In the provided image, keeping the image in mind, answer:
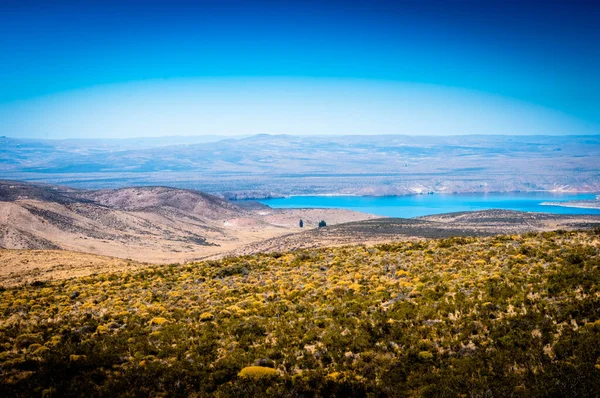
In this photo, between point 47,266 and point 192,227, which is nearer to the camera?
point 47,266

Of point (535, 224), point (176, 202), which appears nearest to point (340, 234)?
point (535, 224)

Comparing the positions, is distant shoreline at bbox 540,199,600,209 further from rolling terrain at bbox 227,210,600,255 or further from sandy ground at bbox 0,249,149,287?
sandy ground at bbox 0,249,149,287

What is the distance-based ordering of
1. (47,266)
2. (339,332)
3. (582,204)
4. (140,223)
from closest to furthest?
(339,332) < (47,266) < (140,223) < (582,204)

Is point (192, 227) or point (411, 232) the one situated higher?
point (411, 232)

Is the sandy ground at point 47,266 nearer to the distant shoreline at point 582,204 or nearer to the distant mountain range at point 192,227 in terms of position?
the distant mountain range at point 192,227

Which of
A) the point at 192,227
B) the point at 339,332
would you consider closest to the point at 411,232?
the point at 339,332

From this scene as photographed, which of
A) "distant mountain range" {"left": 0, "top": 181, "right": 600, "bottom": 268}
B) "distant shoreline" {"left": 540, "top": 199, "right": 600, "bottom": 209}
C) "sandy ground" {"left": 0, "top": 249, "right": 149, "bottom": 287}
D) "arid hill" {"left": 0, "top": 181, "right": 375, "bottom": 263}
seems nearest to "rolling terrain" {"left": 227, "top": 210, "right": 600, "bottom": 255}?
"distant mountain range" {"left": 0, "top": 181, "right": 600, "bottom": 268}

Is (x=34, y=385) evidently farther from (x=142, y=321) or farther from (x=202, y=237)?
(x=202, y=237)

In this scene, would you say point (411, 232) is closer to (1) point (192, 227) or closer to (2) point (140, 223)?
(2) point (140, 223)

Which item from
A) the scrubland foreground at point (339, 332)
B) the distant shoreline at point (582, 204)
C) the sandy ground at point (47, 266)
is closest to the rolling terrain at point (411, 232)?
the sandy ground at point (47, 266)
